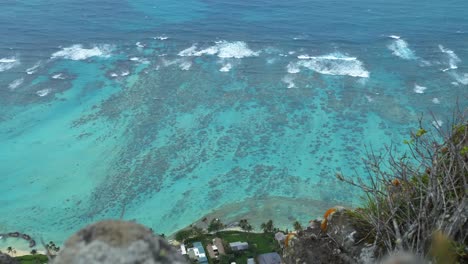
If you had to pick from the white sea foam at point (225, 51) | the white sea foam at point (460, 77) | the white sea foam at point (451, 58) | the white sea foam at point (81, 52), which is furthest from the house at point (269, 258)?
the white sea foam at point (81, 52)

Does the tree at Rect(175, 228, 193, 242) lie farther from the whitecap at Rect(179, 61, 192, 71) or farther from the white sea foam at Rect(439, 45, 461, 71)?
the white sea foam at Rect(439, 45, 461, 71)

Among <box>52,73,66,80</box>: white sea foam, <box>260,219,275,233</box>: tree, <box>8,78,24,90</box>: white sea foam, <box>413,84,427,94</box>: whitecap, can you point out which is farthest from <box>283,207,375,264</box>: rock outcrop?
<box>52,73,66,80</box>: white sea foam

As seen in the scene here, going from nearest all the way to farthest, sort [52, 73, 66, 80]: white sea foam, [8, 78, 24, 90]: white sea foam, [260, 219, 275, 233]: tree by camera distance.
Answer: [260, 219, 275, 233]: tree, [8, 78, 24, 90]: white sea foam, [52, 73, 66, 80]: white sea foam

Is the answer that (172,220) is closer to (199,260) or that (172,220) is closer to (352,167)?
(199,260)

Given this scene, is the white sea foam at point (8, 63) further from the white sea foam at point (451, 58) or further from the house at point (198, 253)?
the white sea foam at point (451, 58)

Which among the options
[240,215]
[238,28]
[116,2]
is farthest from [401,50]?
[116,2]

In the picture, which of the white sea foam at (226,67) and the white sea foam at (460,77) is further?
the white sea foam at (226,67)
